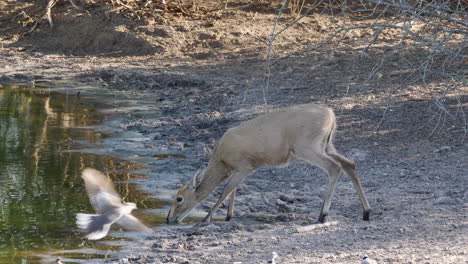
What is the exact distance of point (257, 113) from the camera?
12289 mm

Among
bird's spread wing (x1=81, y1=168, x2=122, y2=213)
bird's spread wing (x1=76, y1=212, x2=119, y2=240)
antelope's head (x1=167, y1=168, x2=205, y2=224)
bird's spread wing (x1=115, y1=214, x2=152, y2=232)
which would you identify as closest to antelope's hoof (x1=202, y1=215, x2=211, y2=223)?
antelope's head (x1=167, y1=168, x2=205, y2=224)

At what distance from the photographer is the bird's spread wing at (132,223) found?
7.35 meters

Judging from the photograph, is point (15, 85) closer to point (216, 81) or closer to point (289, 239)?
point (216, 81)

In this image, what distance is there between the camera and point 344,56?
15.2m

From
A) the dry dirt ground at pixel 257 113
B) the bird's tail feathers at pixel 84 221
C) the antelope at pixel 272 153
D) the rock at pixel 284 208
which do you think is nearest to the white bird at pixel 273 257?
the dry dirt ground at pixel 257 113

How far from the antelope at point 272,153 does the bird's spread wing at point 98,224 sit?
978mm

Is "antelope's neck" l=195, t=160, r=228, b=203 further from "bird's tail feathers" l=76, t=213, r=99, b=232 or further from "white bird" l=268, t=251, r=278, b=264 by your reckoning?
"white bird" l=268, t=251, r=278, b=264

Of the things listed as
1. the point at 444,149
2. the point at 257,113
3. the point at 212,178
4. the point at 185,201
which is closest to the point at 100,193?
the point at 185,201

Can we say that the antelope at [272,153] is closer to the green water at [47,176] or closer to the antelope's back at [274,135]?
the antelope's back at [274,135]

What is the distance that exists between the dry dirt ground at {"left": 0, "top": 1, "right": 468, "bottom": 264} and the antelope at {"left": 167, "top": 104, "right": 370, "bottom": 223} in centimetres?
31

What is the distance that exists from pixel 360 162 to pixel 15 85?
30.1 ft

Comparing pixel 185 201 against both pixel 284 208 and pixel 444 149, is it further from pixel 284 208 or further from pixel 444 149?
pixel 444 149

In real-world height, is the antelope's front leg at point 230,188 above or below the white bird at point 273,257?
below

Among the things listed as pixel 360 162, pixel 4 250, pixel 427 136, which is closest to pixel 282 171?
pixel 360 162
